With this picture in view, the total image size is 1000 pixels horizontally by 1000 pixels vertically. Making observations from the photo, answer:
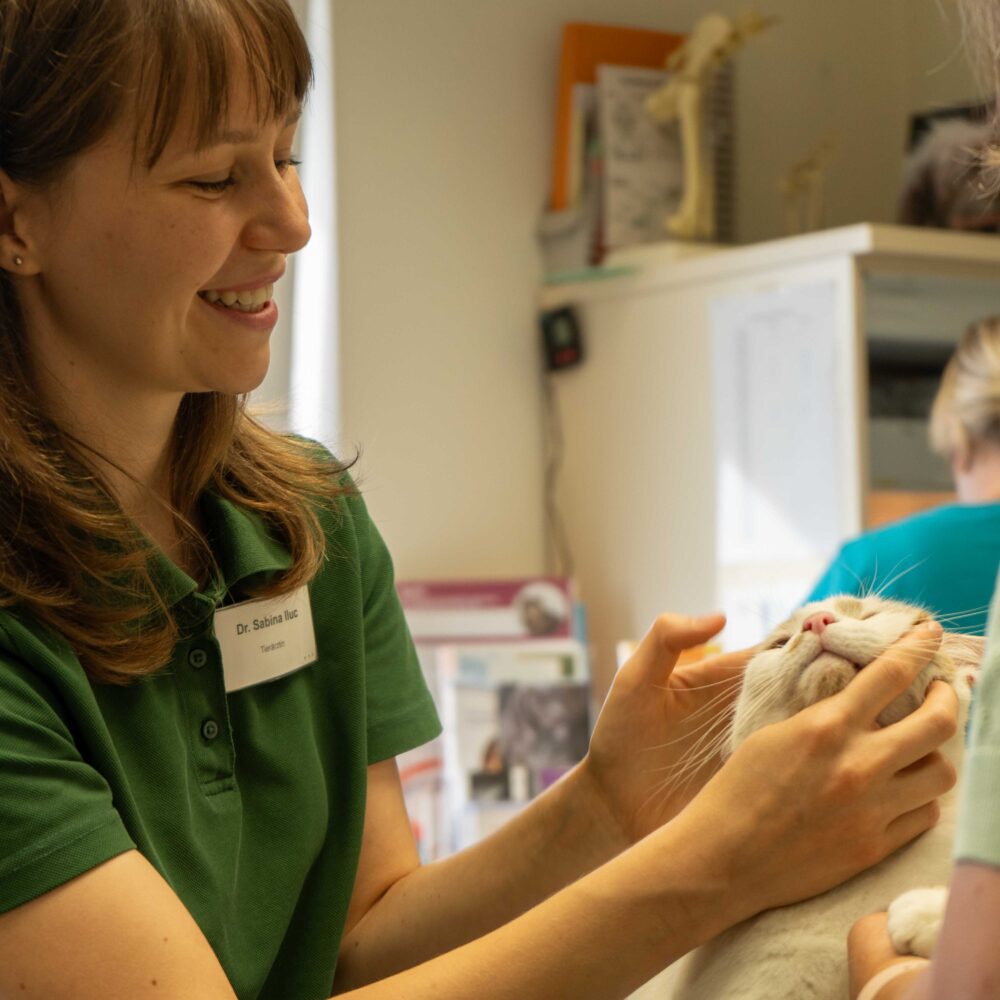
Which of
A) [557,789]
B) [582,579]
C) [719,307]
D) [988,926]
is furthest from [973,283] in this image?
[988,926]

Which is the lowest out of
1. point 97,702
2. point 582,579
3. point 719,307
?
point 582,579

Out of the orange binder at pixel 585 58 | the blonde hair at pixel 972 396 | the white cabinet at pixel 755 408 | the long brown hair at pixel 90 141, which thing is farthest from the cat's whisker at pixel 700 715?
the orange binder at pixel 585 58

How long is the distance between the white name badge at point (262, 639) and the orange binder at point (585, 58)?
6.37 feet

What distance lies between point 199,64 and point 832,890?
591 millimetres

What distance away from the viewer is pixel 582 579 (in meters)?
2.85

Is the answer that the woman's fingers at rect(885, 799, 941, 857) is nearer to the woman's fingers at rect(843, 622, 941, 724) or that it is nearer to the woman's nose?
the woman's fingers at rect(843, 622, 941, 724)

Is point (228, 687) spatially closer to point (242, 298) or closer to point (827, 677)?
point (242, 298)

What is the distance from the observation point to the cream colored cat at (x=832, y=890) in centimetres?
76

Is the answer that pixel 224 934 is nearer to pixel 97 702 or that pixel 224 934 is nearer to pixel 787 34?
pixel 97 702

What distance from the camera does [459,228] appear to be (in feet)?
9.09

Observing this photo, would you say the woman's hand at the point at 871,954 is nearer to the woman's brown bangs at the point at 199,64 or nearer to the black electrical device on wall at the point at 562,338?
the woman's brown bangs at the point at 199,64

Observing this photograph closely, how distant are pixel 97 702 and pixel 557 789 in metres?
0.32

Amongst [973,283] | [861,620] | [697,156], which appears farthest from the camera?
[697,156]

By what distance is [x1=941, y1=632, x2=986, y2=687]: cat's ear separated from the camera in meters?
0.85
